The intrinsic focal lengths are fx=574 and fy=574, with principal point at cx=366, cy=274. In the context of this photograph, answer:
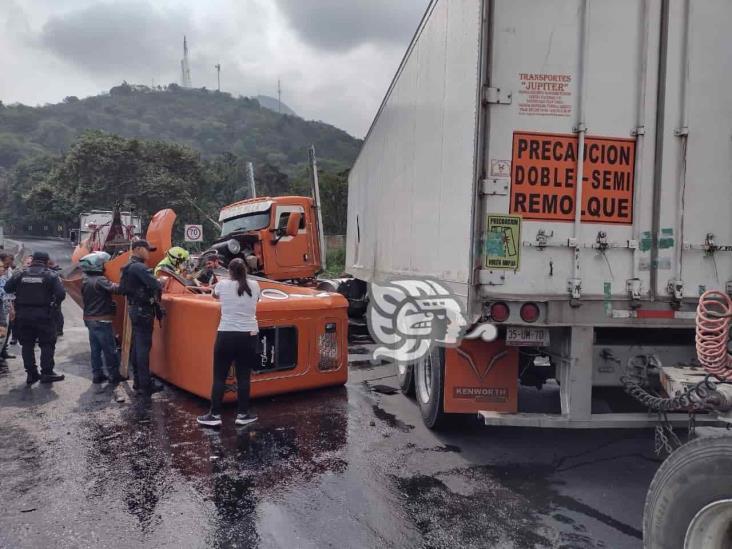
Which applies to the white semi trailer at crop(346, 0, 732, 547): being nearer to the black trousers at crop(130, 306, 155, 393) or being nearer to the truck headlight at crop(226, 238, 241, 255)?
the black trousers at crop(130, 306, 155, 393)

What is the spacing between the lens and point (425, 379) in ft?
19.6

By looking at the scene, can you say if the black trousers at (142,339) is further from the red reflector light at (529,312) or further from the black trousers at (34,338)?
the red reflector light at (529,312)

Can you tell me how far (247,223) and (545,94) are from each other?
25.0 ft

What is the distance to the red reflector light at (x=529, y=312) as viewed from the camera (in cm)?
434

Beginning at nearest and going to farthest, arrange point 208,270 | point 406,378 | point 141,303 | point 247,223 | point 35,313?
point 141,303 → point 406,378 → point 35,313 → point 208,270 → point 247,223

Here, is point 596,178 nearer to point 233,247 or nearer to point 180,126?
point 233,247

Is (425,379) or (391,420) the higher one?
(425,379)

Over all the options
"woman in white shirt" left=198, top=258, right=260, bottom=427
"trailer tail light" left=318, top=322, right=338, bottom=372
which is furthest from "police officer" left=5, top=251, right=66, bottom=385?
"trailer tail light" left=318, top=322, right=338, bottom=372

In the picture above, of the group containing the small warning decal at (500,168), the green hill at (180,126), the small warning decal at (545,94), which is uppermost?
the green hill at (180,126)

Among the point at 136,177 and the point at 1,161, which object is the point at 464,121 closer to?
the point at 136,177

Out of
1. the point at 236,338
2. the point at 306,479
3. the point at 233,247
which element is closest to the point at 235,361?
the point at 236,338

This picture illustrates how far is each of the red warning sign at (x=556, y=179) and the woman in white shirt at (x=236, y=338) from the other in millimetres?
2764

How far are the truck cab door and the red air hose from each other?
824cm

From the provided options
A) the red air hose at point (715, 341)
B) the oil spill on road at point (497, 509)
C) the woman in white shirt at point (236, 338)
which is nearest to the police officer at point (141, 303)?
the woman in white shirt at point (236, 338)
